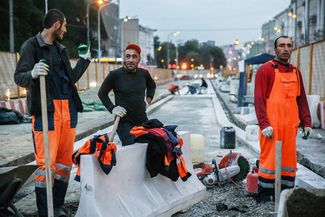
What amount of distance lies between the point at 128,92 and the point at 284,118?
1.93m

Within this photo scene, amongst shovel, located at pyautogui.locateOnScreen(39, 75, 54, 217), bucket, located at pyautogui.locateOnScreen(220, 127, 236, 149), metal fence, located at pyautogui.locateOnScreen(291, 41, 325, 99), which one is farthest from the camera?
metal fence, located at pyautogui.locateOnScreen(291, 41, 325, 99)

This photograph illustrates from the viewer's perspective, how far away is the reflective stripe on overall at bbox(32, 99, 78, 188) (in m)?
4.74

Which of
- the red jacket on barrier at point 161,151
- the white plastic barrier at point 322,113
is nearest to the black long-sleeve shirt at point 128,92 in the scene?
the red jacket on barrier at point 161,151

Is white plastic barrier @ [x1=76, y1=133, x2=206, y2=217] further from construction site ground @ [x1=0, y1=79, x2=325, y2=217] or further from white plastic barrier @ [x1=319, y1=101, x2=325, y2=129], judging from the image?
white plastic barrier @ [x1=319, y1=101, x2=325, y2=129]

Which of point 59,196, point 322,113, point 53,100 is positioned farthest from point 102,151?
point 322,113

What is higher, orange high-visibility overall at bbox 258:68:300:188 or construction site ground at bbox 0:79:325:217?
orange high-visibility overall at bbox 258:68:300:188

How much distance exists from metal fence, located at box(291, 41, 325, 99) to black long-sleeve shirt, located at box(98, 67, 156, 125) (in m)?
8.51

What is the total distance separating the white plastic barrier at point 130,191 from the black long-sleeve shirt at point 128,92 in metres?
1.03

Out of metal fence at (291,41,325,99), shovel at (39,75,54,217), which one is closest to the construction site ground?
shovel at (39,75,54,217)

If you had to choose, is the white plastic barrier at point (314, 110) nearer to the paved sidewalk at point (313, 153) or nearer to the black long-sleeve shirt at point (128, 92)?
the paved sidewalk at point (313, 153)

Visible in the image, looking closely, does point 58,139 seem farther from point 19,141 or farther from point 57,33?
point 19,141

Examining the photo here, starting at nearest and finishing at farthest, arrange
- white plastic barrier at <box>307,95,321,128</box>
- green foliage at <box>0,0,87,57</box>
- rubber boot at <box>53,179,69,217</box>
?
rubber boot at <box>53,179,69,217</box> < white plastic barrier at <box>307,95,321,128</box> < green foliage at <box>0,0,87,57</box>

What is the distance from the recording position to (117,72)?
619cm

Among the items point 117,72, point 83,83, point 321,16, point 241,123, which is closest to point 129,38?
point 321,16
